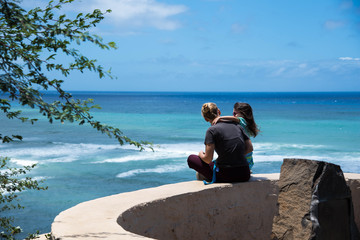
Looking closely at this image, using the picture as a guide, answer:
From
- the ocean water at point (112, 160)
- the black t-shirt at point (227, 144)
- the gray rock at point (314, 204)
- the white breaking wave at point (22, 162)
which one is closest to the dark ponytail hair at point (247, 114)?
the black t-shirt at point (227, 144)

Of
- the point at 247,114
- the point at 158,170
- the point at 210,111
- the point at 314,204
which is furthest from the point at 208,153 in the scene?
the point at 158,170

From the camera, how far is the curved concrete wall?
353cm

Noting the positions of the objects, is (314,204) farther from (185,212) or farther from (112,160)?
(112,160)

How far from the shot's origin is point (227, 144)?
489cm

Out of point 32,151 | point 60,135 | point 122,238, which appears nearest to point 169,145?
point 32,151

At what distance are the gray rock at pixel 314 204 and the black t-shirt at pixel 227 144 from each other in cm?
69

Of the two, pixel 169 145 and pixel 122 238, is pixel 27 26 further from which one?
pixel 169 145

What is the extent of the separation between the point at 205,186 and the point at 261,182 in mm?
691

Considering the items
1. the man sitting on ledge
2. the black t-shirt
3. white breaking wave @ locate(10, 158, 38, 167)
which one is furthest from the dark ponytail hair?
white breaking wave @ locate(10, 158, 38, 167)

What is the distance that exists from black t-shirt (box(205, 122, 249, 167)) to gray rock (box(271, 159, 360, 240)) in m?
0.69

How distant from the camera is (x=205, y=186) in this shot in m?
4.58

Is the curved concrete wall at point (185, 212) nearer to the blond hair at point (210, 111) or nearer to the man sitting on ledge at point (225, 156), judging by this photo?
the man sitting on ledge at point (225, 156)

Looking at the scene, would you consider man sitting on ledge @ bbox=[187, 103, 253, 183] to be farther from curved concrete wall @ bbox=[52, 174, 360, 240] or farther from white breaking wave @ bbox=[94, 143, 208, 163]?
white breaking wave @ bbox=[94, 143, 208, 163]

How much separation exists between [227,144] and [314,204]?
4.06 ft
